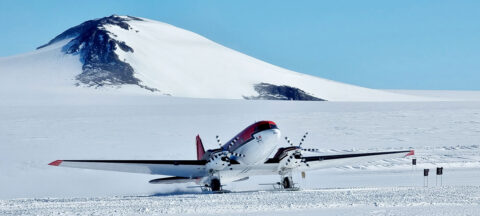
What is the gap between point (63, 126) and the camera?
6150cm

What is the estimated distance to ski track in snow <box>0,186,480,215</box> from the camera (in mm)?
20531

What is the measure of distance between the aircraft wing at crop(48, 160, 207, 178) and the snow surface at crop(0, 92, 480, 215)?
4.14 feet

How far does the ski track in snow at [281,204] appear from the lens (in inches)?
808

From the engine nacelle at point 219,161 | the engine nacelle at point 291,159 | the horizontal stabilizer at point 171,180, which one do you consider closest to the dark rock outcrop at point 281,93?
the horizontal stabilizer at point 171,180

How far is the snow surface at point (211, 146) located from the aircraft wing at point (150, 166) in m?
1.26

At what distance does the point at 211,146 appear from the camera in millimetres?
55125

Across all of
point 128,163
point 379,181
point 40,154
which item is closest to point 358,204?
point 128,163

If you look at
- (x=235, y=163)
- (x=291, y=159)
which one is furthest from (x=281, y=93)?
(x=235, y=163)

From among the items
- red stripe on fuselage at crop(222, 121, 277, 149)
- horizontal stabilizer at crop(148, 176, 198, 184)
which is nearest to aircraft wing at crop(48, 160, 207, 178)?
horizontal stabilizer at crop(148, 176, 198, 184)

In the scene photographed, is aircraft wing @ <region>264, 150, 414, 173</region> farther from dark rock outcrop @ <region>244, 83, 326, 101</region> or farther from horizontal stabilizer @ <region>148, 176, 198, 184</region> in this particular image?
dark rock outcrop @ <region>244, 83, 326, 101</region>

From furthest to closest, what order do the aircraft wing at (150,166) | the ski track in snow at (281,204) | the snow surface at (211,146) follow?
the aircraft wing at (150,166) < the snow surface at (211,146) < the ski track in snow at (281,204)

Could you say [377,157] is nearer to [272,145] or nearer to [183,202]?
[272,145]

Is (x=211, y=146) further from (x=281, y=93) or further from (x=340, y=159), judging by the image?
(x=281, y=93)

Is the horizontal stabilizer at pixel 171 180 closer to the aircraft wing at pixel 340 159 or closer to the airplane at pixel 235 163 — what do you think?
the airplane at pixel 235 163
